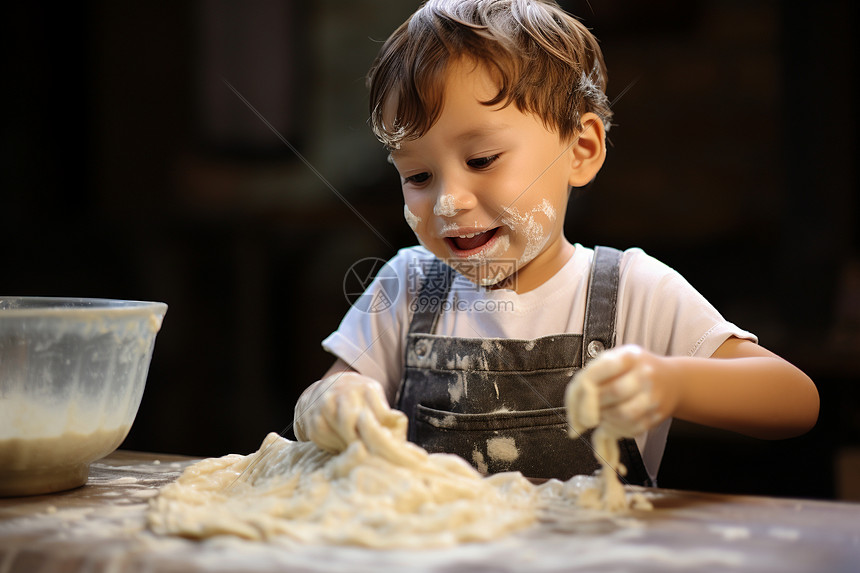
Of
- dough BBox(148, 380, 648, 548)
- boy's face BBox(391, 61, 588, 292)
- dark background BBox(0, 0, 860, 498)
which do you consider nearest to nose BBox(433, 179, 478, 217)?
boy's face BBox(391, 61, 588, 292)

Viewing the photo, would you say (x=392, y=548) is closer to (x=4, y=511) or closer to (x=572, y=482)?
(x=572, y=482)

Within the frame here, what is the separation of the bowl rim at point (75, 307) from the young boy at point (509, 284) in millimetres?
214

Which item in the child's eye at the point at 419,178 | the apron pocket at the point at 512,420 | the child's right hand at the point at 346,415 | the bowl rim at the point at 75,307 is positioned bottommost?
the apron pocket at the point at 512,420

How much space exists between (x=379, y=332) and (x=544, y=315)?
0.26 meters

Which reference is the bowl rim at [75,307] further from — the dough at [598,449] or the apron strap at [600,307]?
the apron strap at [600,307]

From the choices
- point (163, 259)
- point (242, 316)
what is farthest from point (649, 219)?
point (163, 259)

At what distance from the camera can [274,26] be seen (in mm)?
2475

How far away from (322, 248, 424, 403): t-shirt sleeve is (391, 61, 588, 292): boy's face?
15 centimetres

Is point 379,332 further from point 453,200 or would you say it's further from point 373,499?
point 373,499

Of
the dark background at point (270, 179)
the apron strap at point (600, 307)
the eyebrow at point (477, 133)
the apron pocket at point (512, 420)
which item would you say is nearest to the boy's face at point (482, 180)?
the eyebrow at point (477, 133)

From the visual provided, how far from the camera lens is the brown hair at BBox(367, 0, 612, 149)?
3.42ft

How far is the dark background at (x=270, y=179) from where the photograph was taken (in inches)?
80.7

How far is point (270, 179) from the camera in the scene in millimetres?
2525

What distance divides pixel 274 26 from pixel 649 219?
50.7 inches
